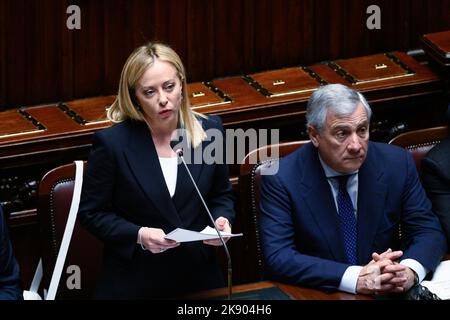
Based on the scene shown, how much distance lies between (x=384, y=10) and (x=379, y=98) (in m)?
0.52

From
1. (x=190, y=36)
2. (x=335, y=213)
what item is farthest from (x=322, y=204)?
(x=190, y=36)

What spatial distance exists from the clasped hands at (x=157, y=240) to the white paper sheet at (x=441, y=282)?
0.61 metres

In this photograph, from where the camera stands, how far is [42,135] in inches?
172

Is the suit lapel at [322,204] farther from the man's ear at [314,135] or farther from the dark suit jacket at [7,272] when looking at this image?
the dark suit jacket at [7,272]

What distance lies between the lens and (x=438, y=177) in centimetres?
393

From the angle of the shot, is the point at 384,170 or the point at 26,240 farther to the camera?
the point at 26,240

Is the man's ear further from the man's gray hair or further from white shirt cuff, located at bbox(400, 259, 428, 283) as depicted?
white shirt cuff, located at bbox(400, 259, 428, 283)

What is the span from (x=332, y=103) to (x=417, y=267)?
0.55m

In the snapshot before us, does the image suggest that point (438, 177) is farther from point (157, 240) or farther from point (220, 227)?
point (157, 240)

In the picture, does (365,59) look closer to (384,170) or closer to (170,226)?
(384,170)

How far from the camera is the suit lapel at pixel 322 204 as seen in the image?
3639mm

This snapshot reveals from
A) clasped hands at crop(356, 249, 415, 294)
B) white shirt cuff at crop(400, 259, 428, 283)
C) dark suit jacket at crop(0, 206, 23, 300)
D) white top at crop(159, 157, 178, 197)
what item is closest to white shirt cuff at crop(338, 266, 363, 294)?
clasped hands at crop(356, 249, 415, 294)
